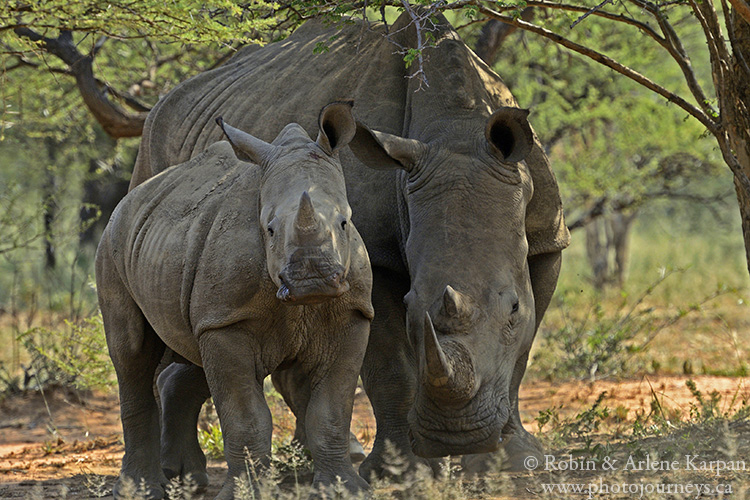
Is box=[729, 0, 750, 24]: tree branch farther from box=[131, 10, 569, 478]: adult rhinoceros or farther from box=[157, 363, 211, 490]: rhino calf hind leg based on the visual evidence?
box=[157, 363, 211, 490]: rhino calf hind leg

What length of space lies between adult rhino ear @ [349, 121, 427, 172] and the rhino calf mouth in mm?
1471

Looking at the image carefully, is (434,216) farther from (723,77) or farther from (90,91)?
(90,91)

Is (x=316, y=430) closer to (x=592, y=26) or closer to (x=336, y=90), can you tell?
(x=336, y=90)

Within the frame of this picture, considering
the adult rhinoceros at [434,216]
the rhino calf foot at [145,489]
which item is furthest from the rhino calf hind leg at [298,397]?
the rhino calf foot at [145,489]

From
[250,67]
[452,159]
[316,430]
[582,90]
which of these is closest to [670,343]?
[582,90]

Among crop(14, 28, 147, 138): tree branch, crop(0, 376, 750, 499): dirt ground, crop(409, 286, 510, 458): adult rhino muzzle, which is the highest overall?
crop(14, 28, 147, 138): tree branch

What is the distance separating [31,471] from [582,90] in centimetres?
982

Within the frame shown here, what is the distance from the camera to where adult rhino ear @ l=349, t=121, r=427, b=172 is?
5141 mm

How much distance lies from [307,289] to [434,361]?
0.75 meters

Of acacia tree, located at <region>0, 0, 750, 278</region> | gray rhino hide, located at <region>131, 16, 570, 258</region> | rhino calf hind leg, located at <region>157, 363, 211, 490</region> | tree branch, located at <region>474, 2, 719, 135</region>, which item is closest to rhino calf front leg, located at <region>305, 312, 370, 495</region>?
gray rhino hide, located at <region>131, 16, 570, 258</region>

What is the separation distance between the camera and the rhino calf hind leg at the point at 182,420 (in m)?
5.77

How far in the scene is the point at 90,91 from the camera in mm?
8391

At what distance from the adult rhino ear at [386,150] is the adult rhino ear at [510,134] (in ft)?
1.23

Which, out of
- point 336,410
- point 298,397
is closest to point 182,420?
point 298,397
